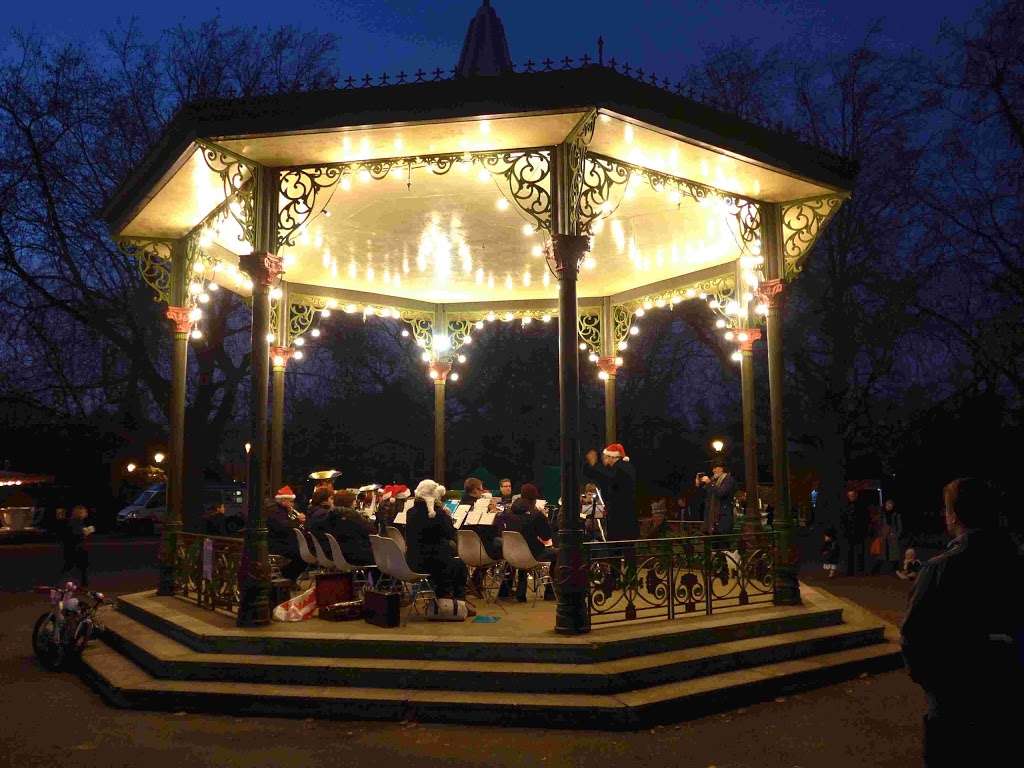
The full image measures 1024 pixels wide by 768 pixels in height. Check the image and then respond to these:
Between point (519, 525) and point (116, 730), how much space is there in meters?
4.10

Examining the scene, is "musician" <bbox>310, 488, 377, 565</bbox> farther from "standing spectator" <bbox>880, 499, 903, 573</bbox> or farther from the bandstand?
"standing spectator" <bbox>880, 499, 903, 573</bbox>

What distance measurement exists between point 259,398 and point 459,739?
368cm

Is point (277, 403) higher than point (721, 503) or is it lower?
higher

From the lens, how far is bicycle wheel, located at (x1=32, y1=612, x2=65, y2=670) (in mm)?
7375

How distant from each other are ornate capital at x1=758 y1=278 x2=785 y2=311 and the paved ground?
4141 millimetres

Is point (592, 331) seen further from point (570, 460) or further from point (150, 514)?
point (150, 514)

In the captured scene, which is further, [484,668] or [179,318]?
[179,318]

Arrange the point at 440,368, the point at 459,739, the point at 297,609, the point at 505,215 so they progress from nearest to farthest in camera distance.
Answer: the point at 459,739, the point at 297,609, the point at 505,215, the point at 440,368

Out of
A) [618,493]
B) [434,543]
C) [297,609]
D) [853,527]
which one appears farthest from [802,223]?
[297,609]

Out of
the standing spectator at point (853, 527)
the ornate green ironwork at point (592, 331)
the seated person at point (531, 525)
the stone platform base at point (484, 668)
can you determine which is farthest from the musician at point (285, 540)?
the standing spectator at point (853, 527)

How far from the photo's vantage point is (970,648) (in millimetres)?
2633

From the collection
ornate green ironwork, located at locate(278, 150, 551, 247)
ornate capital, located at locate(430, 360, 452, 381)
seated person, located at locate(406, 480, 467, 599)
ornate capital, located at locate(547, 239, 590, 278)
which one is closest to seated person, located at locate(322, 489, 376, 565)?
seated person, located at locate(406, 480, 467, 599)

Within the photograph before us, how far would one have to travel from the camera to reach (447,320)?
1518 centimetres

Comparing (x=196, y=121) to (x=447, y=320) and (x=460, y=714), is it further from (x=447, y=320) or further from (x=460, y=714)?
(x=447, y=320)
